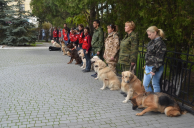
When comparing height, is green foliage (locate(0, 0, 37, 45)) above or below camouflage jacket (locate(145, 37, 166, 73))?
above

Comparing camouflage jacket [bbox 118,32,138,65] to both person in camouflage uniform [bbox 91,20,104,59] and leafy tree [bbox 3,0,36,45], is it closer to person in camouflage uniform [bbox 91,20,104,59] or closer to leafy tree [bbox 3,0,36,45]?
person in camouflage uniform [bbox 91,20,104,59]

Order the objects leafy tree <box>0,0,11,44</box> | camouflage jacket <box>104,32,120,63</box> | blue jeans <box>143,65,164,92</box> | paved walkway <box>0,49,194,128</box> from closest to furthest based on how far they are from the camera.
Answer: paved walkway <box>0,49,194,128</box> < blue jeans <box>143,65,164,92</box> < camouflage jacket <box>104,32,120,63</box> < leafy tree <box>0,0,11,44</box>

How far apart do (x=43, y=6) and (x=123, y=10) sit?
632 inches

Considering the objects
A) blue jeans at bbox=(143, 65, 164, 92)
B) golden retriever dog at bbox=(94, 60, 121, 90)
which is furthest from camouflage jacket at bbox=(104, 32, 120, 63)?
blue jeans at bbox=(143, 65, 164, 92)

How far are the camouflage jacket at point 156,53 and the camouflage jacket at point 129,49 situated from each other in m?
A: 1.00

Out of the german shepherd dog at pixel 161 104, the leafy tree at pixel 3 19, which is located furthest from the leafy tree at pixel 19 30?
the german shepherd dog at pixel 161 104

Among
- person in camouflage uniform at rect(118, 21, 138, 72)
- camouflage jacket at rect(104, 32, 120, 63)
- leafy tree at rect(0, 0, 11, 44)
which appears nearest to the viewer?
person in camouflage uniform at rect(118, 21, 138, 72)

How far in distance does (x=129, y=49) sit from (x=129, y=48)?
0.10ft

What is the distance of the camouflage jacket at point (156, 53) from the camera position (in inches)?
179

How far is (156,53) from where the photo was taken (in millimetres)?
4609

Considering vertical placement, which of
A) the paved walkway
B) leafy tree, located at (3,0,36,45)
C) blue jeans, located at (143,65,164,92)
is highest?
leafy tree, located at (3,0,36,45)

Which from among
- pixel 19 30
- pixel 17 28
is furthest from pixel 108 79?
pixel 17 28

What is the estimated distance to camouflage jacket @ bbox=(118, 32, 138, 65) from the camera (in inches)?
225

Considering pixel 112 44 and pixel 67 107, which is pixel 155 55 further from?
pixel 112 44
